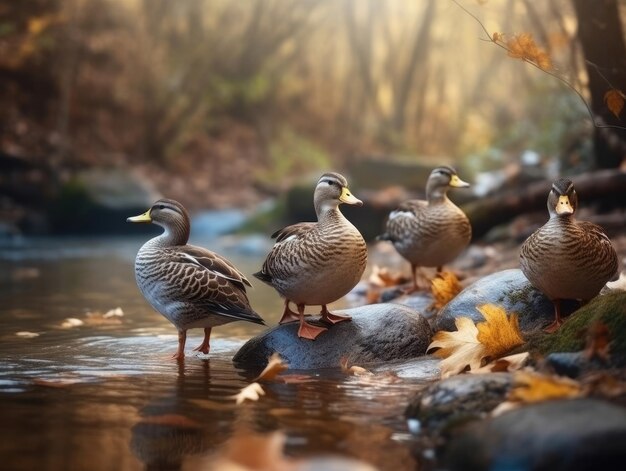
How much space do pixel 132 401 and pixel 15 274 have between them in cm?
761

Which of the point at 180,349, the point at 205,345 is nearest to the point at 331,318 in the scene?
the point at 205,345

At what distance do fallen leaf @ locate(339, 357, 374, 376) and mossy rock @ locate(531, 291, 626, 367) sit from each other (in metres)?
1.11

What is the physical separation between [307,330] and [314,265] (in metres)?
0.51

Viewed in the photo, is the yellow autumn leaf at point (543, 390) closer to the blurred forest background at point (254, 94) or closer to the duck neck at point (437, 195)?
the duck neck at point (437, 195)

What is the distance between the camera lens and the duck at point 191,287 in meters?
6.14

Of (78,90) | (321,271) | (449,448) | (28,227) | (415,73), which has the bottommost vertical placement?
(449,448)

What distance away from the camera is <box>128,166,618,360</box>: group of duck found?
5.52 metres

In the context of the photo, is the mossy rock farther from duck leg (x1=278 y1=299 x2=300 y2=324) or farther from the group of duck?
duck leg (x1=278 y1=299 x2=300 y2=324)

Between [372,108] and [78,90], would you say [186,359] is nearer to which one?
[78,90]

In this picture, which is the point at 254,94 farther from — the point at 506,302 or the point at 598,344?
the point at 598,344

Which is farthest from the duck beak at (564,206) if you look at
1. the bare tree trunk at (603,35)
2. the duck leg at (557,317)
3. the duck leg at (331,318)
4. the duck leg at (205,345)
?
the duck leg at (205,345)

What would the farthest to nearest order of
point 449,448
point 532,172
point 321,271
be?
point 532,172
point 321,271
point 449,448

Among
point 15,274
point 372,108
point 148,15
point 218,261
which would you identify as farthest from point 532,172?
point 372,108

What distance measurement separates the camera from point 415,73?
98.6ft
